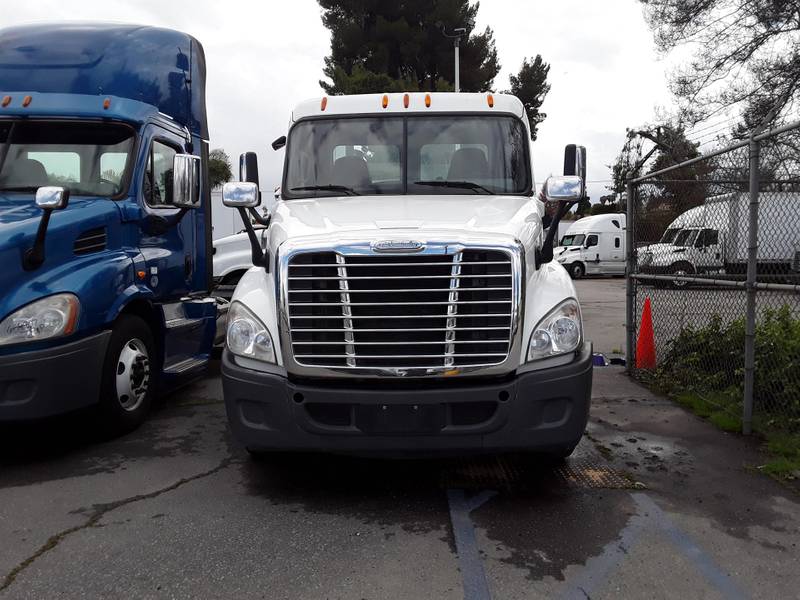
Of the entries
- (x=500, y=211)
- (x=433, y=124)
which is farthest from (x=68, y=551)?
(x=433, y=124)

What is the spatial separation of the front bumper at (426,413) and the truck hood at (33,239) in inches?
69.9

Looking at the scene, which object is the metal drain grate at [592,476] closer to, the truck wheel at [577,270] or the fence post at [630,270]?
the fence post at [630,270]

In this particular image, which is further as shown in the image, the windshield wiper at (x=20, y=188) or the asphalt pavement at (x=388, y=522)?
the windshield wiper at (x=20, y=188)

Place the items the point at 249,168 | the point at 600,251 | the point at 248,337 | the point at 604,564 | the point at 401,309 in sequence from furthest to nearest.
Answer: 1. the point at 600,251
2. the point at 249,168
3. the point at 248,337
4. the point at 401,309
5. the point at 604,564

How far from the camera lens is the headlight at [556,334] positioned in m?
3.87

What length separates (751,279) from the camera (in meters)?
5.11

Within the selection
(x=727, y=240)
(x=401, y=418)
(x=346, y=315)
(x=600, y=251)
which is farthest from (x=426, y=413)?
(x=600, y=251)

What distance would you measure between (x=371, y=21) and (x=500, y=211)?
28890mm

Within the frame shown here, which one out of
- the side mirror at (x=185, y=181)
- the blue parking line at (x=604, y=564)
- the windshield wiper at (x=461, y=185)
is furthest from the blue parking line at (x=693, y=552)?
the side mirror at (x=185, y=181)

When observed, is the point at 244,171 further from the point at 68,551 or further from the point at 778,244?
the point at 778,244

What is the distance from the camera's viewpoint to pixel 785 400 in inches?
215

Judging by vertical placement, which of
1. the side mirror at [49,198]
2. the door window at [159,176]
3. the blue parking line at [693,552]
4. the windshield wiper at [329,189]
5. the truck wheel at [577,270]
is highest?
the door window at [159,176]

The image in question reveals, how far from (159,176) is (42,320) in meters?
2.07

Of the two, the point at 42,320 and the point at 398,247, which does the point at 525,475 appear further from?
the point at 42,320
